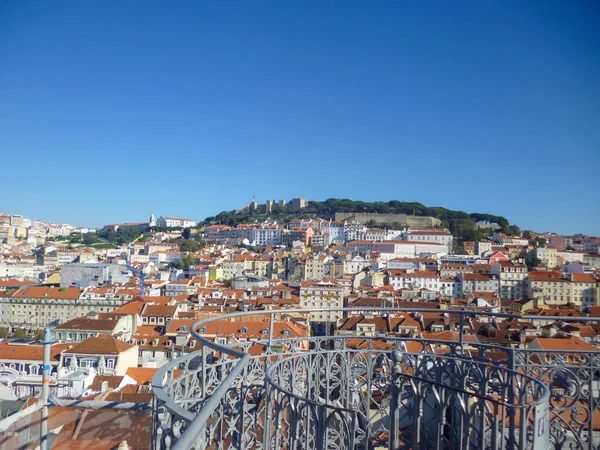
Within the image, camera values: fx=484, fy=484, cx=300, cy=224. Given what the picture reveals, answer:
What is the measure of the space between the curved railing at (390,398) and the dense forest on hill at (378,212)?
206 ft

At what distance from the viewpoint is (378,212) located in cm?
7706

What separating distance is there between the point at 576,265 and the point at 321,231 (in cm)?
3410

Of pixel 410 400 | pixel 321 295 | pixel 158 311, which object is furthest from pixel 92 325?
pixel 410 400

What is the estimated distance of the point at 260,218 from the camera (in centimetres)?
8200

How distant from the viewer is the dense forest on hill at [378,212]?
66.2m

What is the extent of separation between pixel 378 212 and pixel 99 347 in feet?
211

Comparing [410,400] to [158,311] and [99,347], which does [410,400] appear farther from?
[158,311]

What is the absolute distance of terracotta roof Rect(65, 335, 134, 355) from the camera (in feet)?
52.0

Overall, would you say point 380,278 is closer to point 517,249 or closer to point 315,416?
point 517,249

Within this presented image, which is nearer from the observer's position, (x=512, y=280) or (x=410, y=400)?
(x=410, y=400)

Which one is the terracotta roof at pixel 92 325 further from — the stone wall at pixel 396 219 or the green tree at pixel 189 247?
the stone wall at pixel 396 219

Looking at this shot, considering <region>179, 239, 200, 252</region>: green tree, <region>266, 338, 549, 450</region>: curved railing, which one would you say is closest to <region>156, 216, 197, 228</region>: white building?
<region>179, 239, 200, 252</region>: green tree

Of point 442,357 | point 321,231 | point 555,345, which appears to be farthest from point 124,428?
point 321,231

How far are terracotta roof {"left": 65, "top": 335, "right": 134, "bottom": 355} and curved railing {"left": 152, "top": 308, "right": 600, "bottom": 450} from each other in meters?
13.6
